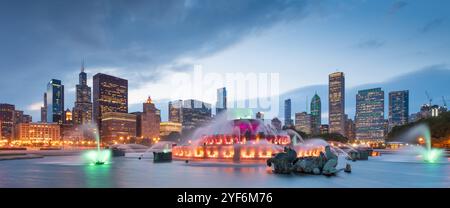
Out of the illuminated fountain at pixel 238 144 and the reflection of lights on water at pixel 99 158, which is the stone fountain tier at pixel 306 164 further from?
the reflection of lights on water at pixel 99 158

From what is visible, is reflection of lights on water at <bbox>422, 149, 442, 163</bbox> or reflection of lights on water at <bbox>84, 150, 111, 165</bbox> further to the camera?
reflection of lights on water at <bbox>422, 149, 442, 163</bbox>

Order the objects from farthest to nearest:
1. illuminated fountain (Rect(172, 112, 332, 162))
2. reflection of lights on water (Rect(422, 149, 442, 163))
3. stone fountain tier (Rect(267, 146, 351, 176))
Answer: reflection of lights on water (Rect(422, 149, 442, 163)) → illuminated fountain (Rect(172, 112, 332, 162)) → stone fountain tier (Rect(267, 146, 351, 176))

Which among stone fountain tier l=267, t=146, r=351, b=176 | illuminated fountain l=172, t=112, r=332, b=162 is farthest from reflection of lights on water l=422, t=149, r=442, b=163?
stone fountain tier l=267, t=146, r=351, b=176

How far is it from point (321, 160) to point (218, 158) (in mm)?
17516

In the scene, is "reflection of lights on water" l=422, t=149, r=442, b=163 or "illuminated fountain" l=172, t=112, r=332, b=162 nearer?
"illuminated fountain" l=172, t=112, r=332, b=162

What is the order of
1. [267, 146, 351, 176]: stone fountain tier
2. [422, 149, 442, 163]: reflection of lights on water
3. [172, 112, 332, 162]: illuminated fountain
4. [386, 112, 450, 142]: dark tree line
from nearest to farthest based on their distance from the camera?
[267, 146, 351, 176]: stone fountain tier → [172, 112, 332, 162]: illuminated fountain → [422, 149, 442, 163]: reflection of lights on water → [386, 112, 450, 142]: dark tree line

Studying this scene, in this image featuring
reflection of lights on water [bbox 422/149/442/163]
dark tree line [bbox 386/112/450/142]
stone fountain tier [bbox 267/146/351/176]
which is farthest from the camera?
dark tree line [bbox 386/112/450/142]

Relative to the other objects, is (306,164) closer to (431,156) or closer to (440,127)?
(431,156)

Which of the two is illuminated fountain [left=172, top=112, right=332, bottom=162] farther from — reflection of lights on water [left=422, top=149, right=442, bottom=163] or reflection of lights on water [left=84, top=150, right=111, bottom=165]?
reflection of lights on water [left=422, top=149, right=442, bottom=163]

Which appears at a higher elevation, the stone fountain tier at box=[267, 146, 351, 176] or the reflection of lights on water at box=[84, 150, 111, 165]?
the stone fountain tier at box=[267, 146, 351, 176]

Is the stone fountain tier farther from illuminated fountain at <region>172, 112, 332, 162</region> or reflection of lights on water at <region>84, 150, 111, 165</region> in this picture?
reflection of lights on water at <region>84, 150, 111, 165</region>
